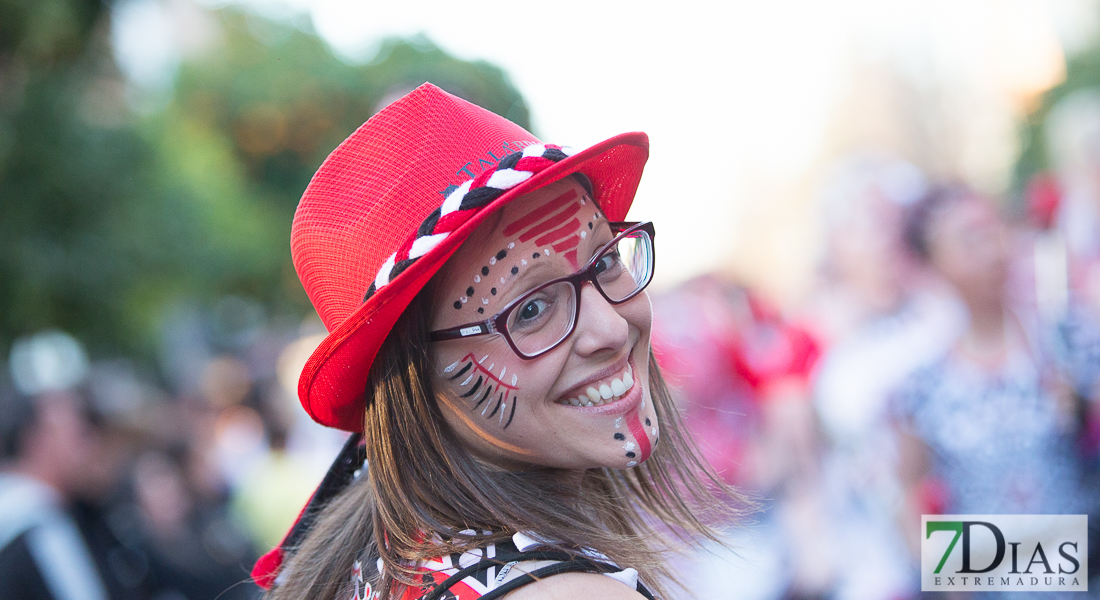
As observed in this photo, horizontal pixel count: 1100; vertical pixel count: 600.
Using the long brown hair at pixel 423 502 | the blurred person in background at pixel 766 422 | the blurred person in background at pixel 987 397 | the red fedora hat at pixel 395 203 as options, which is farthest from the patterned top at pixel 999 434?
the red fedora hat at pixel 395 203

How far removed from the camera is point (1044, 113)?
5520 millimetres

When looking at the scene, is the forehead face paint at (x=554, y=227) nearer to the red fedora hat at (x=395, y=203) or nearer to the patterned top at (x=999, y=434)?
the red fedora hat at (x=395, y=203)

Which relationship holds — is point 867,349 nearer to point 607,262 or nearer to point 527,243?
point 607,262

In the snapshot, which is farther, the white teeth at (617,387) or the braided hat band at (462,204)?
the white teeth at (617,387)

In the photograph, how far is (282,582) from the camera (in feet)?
5.29

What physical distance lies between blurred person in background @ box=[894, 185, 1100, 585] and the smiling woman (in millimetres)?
1965

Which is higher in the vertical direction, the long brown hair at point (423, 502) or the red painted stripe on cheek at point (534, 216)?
the red painted stripe on cheek at point (534, 216)

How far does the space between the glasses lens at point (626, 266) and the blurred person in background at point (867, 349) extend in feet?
6.89

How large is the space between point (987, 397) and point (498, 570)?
2.74 meters

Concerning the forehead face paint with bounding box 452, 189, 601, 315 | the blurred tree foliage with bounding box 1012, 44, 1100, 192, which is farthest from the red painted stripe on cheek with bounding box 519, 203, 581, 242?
the blurred tree foliage with bounding box 1012, 44, 1100, 192

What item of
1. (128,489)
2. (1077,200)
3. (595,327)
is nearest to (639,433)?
(595,327)

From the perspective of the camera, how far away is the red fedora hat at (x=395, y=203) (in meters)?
1.23

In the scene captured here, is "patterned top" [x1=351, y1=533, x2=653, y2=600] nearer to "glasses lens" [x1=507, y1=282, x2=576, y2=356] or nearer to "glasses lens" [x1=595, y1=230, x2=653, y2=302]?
"glasses lens" [x1=507, y1=282, x2=576, y2=356]

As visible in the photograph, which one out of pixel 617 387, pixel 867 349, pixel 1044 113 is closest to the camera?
pixel 617 387
